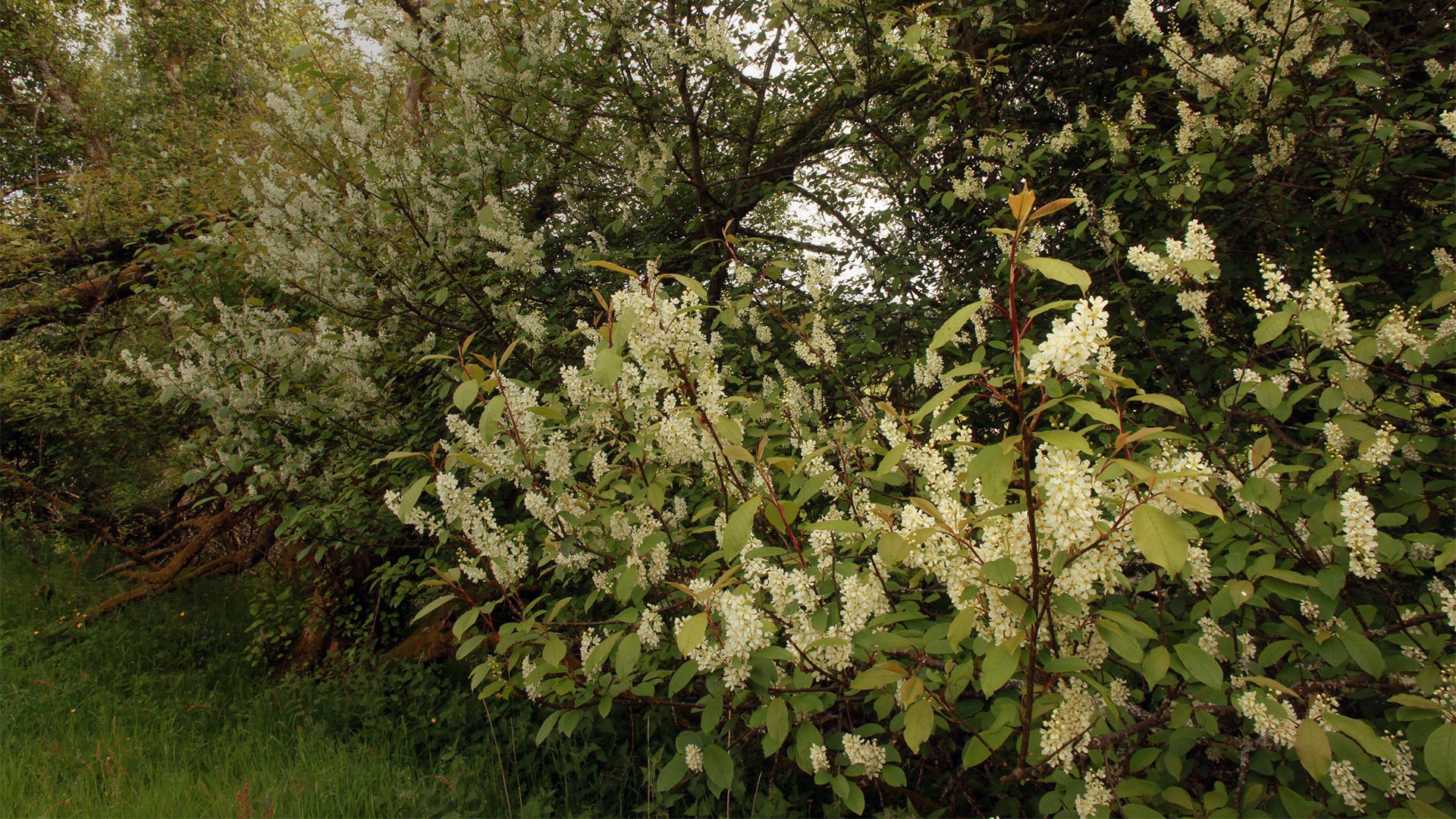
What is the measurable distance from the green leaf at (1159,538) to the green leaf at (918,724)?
628 millimetres

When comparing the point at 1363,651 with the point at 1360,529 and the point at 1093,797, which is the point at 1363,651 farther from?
the point at 1093,797

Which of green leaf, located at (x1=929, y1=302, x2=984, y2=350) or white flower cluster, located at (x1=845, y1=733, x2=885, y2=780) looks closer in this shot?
green leaf, located at (x1=929, y1=302, x2=984, y2=350)

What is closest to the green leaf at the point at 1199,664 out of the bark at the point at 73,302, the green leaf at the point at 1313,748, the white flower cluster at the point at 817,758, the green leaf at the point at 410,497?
the green leaf at the point at 1313,748

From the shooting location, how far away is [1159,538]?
115 centimetres

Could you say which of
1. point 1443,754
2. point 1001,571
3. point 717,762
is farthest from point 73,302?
point 1443,754

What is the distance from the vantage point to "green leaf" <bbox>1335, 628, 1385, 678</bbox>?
63.1 inches

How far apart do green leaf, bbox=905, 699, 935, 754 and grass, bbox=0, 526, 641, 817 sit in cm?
198

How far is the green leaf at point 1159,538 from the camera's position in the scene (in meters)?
1.12

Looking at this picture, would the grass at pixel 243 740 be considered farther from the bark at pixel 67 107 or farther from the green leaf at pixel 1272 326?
the bark at pixel 67 107

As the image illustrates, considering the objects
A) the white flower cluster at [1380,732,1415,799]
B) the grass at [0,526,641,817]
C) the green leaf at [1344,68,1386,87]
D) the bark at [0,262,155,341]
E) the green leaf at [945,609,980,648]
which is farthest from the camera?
the bark at [0,262,155,341]

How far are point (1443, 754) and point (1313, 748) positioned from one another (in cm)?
19

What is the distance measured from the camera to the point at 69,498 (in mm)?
6836

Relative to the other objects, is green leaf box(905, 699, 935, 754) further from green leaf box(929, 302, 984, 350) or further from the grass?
the grass

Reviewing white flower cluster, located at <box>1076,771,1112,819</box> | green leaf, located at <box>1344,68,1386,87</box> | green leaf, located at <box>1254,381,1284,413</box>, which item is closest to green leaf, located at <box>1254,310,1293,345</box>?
green leaf, located at <box>1254,381,1284,413</box>
